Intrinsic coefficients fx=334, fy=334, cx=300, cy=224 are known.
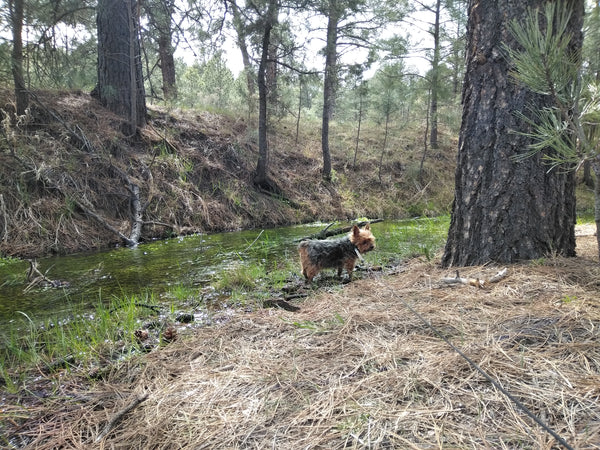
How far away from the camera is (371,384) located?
4.59 ft

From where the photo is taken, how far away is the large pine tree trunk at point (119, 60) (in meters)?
8.23

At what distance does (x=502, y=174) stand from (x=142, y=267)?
454 cm

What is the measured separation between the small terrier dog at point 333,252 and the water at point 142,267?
0.77 m

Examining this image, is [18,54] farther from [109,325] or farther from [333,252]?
[333,252]

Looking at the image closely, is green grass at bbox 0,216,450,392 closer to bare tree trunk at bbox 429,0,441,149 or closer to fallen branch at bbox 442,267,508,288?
fallen branch at bbox 442,267,508,288

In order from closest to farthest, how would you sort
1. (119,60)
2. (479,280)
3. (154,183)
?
(479,280), (154,183), (119,60)

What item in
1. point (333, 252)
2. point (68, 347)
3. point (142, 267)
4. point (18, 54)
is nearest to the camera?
point (68, 347)

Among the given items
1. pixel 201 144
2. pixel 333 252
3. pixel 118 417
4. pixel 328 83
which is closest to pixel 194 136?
pixel 201 144

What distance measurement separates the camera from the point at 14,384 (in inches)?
75.3

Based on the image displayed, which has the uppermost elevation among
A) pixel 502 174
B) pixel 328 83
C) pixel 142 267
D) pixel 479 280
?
pixel 328 83

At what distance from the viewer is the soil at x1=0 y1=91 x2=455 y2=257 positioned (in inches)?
241

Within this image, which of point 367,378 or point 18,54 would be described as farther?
point 18,54

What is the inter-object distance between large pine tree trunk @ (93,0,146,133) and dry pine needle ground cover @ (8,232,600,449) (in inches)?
329

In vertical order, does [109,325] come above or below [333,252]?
below
